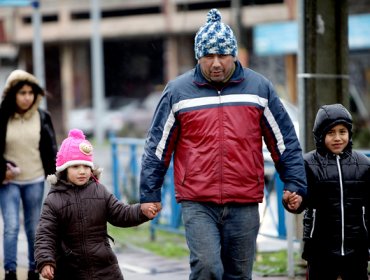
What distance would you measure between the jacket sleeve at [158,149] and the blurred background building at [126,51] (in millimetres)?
27944

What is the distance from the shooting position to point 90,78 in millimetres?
49000

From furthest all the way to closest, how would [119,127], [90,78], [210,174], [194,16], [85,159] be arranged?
[90,78] < [194,16] < [119,127] < [85,159] < [210,174]

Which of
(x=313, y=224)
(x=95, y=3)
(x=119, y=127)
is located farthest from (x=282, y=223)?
(x=119, y=127)

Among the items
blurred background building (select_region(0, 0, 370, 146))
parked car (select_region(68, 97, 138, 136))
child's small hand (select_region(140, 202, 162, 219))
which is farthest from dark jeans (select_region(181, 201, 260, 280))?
parked car (select_region(68, 97, 138, 136))

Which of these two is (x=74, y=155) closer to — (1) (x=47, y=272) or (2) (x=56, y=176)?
(2) (x=56, y=176)

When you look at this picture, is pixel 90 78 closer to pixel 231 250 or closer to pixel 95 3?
pixel 95 3

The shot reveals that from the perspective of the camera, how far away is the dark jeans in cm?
535

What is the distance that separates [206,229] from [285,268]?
122 inches

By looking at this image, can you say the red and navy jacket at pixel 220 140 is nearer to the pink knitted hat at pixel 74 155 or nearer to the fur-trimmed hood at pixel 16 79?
the pink knitted hat at pixel 74 155

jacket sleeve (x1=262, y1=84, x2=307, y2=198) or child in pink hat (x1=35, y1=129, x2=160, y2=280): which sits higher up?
jacket sleeve (x1=262, y1=84, x2=307, y2=198)

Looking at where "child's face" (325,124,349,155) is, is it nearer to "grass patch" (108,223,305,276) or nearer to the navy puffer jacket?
→ the navy puffer jacket

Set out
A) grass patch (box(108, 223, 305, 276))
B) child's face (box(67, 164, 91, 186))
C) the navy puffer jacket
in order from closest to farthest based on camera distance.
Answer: the navy puffer jacket, child's face (box(67, 164, 91, 186)), grass patch (box(108, 223, 305, 276))

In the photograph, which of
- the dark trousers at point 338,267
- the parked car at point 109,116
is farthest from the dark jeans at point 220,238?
the parked car at point 109,116

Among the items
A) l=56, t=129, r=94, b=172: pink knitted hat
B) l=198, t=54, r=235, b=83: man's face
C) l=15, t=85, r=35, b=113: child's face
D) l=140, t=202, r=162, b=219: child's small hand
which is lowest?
l=140, t=202, r=162, b=219: child's small hand
